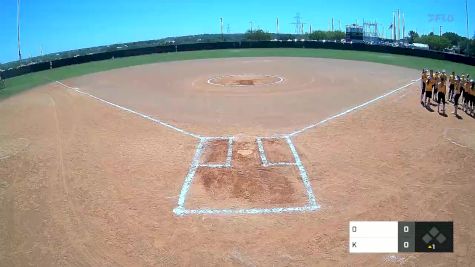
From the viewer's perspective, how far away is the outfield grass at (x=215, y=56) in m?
30.4

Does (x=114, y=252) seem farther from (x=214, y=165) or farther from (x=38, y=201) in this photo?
(x=214, y=165)

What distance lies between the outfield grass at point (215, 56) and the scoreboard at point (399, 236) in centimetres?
2322

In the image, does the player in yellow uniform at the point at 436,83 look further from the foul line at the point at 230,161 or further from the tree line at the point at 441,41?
the tree line at the point at 441,41

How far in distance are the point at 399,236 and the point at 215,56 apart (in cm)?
3970

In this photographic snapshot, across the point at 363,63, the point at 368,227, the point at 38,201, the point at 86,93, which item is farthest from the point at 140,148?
the point at 363,63

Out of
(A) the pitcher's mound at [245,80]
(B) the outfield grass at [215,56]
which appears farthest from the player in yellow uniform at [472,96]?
(A) the pitcher's mound at [245,80]

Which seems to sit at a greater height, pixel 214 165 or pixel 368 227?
pixel 214 165

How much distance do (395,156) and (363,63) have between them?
25139 mm

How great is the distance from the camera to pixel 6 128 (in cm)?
1709

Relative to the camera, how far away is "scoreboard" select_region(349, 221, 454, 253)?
24.8 feet

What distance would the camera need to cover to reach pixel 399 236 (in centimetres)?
778

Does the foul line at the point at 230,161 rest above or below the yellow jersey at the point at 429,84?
below

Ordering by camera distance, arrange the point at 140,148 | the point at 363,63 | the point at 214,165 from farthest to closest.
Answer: the point at 363,63, the point at 140,148, the point at 214,165

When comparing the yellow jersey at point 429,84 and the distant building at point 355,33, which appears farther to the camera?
the distant building at point 355,33
